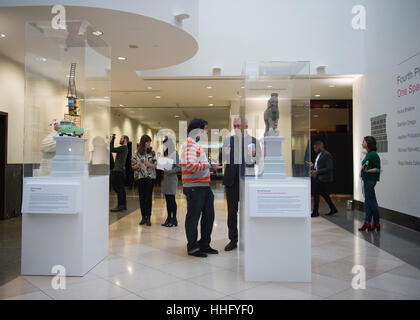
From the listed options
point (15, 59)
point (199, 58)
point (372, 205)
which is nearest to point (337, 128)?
point (199, 58)

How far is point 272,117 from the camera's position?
370 centimetres

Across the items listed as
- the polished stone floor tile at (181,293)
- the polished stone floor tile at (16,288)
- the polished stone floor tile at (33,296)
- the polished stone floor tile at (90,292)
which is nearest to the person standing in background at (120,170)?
the polished stone floor tile at (16,288)

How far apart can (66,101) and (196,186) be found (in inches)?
73.5

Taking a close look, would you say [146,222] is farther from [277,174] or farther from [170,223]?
[277,174]

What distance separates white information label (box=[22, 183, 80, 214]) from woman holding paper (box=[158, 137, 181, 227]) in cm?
269

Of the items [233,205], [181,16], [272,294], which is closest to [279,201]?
[272,294]

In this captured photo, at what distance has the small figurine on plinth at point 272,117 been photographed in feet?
12.1

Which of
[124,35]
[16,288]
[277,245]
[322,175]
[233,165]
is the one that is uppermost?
[124,35]

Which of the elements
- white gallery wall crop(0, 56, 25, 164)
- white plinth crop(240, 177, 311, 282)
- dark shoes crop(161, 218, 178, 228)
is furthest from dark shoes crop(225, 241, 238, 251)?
white gallery wall crop(0, 56, 25, 164)

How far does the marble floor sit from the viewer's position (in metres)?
3.00

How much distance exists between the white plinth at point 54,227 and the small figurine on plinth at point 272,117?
2.03 meters

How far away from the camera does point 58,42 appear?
4074 mm

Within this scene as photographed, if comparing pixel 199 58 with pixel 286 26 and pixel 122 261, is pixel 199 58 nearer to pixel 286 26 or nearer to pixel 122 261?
pixel 286 26
